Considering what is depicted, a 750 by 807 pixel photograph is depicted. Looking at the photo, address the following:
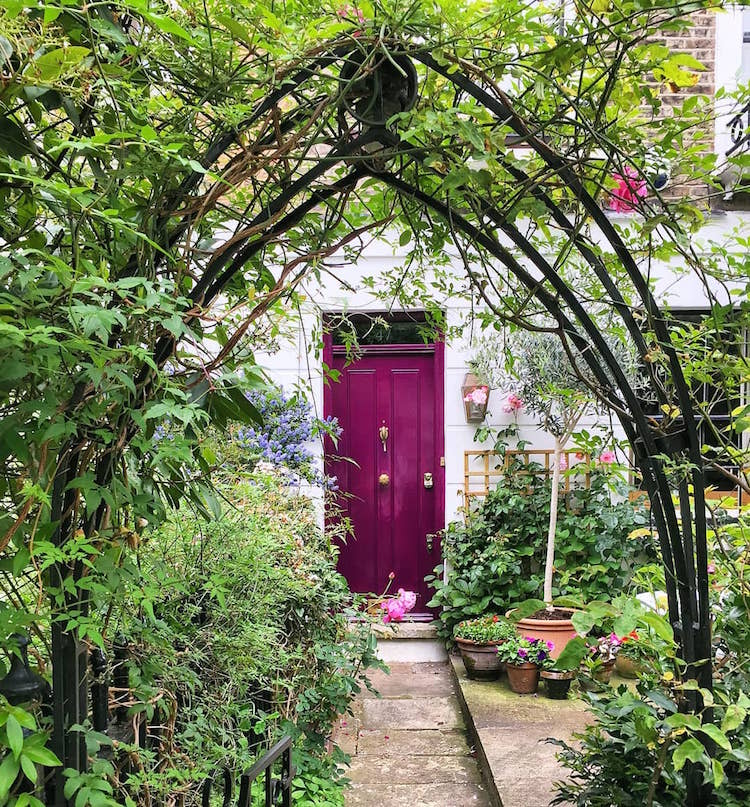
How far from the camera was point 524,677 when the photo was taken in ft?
16.2

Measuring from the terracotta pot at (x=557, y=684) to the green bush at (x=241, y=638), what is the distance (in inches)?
61.4

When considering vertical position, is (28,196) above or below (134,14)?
below

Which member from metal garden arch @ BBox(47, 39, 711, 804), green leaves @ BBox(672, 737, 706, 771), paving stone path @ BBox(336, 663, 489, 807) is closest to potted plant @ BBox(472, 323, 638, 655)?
paving stone path @ BBox(336, 663, 489, 807)

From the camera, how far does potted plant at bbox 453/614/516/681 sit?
525 centimetres

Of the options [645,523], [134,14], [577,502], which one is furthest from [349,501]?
[134,14]

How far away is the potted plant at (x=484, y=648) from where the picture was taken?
5254 millimetres

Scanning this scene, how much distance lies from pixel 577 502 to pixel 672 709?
4392 millimetres

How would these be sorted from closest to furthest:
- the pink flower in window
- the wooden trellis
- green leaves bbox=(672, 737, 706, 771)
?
1. green leaves bbox=(672, 737, 706, 771)
2. the pink flower in window
3. the wooden trellis

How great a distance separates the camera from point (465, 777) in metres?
4.02

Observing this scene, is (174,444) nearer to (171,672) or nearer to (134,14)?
(134,14)

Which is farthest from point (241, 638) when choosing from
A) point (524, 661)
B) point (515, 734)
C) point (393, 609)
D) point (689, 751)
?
point (524, 661)

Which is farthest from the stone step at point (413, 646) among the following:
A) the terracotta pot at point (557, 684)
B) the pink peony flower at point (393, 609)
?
the pink peony flower at point (393, 609)

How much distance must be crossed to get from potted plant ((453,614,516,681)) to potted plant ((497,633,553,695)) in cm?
19

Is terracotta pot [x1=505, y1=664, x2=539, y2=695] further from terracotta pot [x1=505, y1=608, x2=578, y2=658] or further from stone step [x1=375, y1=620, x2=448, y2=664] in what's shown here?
stone step [x1=375, y1=620, x2=448, y2=664]
